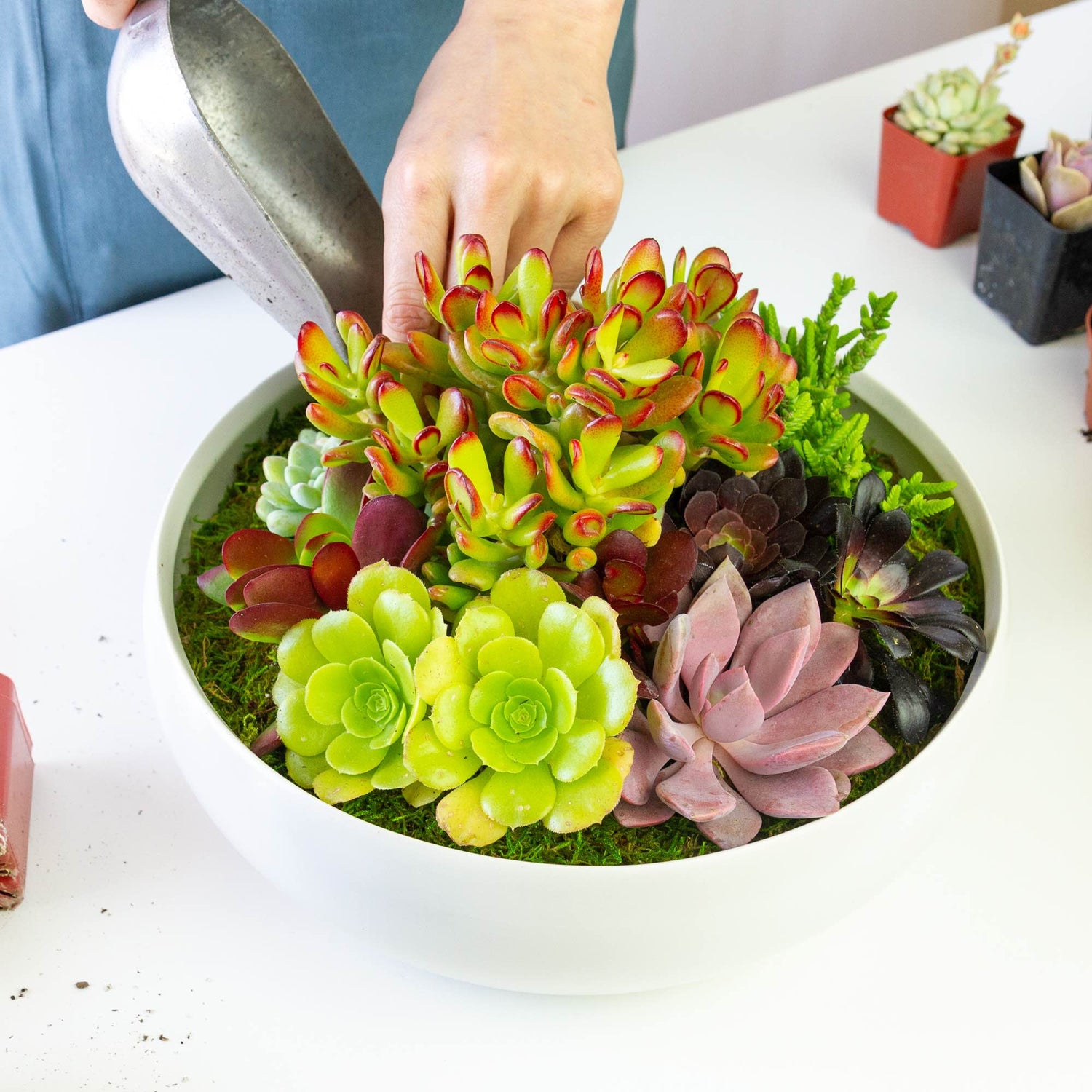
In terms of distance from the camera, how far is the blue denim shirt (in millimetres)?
885

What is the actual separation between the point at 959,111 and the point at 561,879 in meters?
0.84

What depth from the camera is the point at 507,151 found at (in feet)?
1.91

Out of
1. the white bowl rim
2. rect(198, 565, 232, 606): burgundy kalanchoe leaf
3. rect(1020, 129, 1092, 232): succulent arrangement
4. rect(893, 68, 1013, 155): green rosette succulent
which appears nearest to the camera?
the white bowl rim

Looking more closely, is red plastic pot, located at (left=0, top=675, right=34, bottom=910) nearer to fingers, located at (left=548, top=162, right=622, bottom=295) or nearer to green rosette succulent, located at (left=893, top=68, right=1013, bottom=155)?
fingers, located at (left=548, top=162, right=622, bottom=295)

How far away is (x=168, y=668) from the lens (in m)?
0.48

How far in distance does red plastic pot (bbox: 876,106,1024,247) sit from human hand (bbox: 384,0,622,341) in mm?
388

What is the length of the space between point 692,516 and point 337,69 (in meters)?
0.67

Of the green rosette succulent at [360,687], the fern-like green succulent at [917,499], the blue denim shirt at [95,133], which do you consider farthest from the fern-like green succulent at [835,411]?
the blue denim shirt at [95,133]

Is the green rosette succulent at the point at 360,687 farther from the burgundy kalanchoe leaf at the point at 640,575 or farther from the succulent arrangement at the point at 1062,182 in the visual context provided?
the succulent arrangement at the point at 1062,182

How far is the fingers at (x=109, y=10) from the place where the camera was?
55 centimetres

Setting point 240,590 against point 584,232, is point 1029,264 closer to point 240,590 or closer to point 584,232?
point 584,232

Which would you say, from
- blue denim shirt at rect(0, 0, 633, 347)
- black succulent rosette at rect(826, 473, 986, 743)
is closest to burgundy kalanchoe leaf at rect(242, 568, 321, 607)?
black succulent rosette at rect(826, 473, 986, 743)

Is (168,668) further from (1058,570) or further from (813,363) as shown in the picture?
(1058,570)

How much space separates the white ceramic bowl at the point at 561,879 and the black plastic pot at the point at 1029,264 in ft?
1.55
